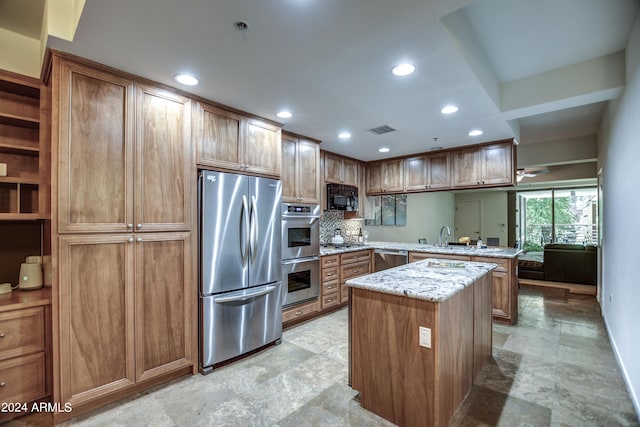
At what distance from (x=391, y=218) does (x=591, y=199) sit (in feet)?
22.4

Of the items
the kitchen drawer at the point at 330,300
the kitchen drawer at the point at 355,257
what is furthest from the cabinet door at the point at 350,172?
the kitchen drawer at the point at 330,300

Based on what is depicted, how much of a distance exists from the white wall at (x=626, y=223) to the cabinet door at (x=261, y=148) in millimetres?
2969

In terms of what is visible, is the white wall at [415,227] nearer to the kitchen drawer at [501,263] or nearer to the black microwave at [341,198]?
the black microwave at [341,198]

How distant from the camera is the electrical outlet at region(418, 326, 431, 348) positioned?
1.76 meters

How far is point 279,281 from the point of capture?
3246 mm

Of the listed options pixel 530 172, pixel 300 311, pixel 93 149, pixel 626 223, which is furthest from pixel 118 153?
pixel 530 172

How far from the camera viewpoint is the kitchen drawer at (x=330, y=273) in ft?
13.4

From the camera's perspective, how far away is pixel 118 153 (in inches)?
87.4

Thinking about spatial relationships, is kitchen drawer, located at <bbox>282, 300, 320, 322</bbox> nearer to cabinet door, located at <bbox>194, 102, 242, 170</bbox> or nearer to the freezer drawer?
the freezer drawer

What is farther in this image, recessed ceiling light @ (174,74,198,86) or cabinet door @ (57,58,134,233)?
recessed ceiling light @ (174,74,198,86)

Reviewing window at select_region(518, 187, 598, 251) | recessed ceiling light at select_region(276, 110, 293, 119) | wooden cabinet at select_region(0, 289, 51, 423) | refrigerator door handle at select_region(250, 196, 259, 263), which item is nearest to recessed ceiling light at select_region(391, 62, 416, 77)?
recessed ceiling light at select_region(276, 110, 293, 119)

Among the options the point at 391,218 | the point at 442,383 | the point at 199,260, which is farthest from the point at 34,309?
the point at 391,218

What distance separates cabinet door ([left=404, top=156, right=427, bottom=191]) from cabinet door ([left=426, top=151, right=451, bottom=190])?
0.26 feet

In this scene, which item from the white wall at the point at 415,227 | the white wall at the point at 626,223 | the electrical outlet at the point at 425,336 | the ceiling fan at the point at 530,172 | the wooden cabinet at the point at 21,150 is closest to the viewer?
the electrical outlet at the point at 425,336
